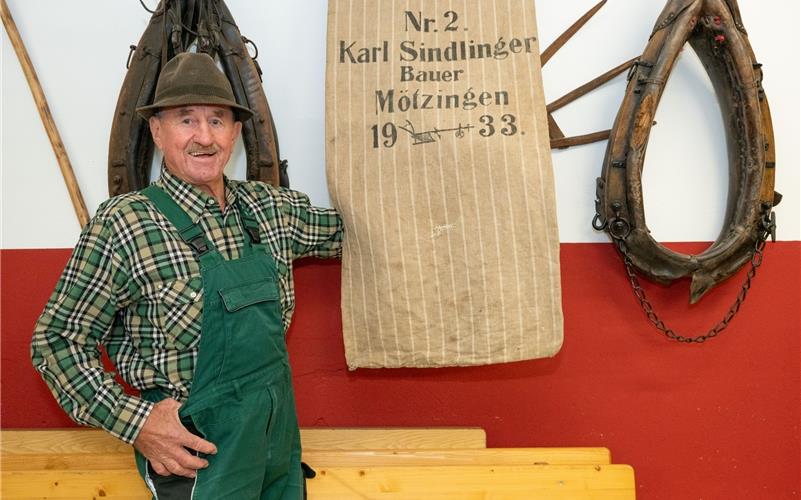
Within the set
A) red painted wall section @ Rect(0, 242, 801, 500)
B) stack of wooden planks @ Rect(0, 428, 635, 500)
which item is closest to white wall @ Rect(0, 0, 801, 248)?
red painted wall section @ Rect(0, 242, 801, 500)

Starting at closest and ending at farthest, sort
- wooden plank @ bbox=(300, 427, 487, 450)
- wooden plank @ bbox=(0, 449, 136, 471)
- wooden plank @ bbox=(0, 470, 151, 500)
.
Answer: wooden plank @ bbox=(0, 470, 151, 500)
wooden plank @ bbox=(0, 449, 136, 471)
wooden plank @ bbox=(300, 427, 487, 450)

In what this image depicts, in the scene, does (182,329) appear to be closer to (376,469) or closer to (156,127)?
(156,127)

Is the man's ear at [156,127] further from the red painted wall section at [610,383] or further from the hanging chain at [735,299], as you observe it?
the hanging chain at [735,299]

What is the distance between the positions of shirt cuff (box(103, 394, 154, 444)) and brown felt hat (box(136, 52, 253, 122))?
2.33 feet

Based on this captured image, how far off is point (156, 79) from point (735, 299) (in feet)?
6.30

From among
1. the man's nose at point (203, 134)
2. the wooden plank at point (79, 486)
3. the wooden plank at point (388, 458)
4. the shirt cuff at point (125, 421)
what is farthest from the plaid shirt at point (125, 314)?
the wooden plank at point (388, 458)

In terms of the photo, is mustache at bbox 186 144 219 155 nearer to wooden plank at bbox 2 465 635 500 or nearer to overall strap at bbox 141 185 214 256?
overall strap at bbox 141 185 214 256

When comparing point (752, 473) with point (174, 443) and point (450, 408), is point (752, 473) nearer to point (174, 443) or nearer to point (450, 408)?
point (450, 408)

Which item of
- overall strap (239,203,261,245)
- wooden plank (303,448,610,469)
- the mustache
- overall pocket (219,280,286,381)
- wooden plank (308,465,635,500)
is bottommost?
wooden plank (308,465,635,500)

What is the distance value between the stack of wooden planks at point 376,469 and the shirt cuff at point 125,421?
371 millimetres

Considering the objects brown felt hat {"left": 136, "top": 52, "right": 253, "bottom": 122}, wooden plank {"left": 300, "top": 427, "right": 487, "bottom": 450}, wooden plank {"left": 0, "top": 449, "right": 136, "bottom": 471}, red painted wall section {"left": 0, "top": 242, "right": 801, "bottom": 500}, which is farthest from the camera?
red painted wall section {"left": 0, "top": 242, "right": 801, "bottom": 500}

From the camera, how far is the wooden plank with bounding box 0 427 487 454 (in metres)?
2.09

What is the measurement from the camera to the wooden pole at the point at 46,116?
218 centimetres

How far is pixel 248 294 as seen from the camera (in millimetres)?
1673
